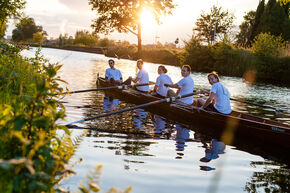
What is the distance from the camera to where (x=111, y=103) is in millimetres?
11719

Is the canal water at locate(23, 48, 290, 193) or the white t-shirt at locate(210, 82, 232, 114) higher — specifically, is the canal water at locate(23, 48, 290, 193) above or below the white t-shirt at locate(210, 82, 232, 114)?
below

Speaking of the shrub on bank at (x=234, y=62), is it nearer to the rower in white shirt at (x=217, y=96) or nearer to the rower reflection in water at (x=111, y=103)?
the rower reflection in water at (x=111, y=103)

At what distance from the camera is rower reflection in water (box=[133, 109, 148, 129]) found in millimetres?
8077

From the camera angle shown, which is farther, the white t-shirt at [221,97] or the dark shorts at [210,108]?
the dark shorts at [210,108]

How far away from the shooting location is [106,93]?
569 inches

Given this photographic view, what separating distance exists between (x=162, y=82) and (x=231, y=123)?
3.53 metres

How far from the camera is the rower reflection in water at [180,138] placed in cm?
607

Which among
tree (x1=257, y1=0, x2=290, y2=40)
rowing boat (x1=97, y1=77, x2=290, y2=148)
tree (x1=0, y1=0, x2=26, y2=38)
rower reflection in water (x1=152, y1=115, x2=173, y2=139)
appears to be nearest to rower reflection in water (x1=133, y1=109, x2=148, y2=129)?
rower reflection in water (x1=152, y1=115, x2=173, y2=139)

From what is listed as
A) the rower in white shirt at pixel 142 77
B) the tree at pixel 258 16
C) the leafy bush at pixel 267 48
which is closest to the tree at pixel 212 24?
the tree at pixel 258 16

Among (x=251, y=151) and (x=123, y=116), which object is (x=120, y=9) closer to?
(x=123, y=116)

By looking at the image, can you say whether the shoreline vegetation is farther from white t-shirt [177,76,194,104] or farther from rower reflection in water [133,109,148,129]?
white t-shirt [177,76,194,104]

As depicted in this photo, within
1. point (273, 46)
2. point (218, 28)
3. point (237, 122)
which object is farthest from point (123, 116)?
point (218, 28)

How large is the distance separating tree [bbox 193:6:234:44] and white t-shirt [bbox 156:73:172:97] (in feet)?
156

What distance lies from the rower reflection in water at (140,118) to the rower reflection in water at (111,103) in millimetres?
983
